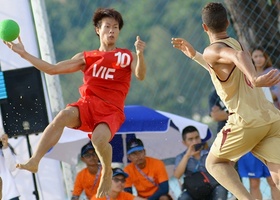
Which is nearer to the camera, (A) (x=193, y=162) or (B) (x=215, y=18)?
Result: (B) (x=215, y=18)

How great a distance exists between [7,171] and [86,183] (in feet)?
3.18

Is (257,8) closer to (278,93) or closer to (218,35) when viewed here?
(278,93)

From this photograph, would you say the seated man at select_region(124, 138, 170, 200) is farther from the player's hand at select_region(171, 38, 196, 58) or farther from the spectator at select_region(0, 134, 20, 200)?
the player's hand at select_region(171, 38, 196, 58)

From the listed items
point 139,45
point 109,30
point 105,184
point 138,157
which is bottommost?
point 138,157

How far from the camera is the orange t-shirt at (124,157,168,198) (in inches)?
472

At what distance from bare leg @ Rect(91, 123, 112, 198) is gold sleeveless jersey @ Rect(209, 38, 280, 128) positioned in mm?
1285

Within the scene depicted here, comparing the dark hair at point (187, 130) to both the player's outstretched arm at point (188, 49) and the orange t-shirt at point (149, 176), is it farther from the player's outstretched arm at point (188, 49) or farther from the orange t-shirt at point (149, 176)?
the player's outstretched arm at point (188, 49)

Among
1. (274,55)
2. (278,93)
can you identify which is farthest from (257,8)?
(278,93)

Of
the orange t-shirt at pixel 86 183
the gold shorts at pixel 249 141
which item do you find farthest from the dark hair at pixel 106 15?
the orange t-shirt at pixel 86 183

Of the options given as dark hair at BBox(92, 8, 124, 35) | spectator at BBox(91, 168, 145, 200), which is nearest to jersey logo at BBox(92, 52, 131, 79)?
dark hair at BBox(92, 8, 124, 35)

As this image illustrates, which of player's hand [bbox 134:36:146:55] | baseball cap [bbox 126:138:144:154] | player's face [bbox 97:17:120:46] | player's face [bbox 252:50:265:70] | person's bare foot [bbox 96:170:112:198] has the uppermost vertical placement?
player's face [bbox 97:17:120:46]

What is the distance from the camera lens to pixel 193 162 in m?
12.1

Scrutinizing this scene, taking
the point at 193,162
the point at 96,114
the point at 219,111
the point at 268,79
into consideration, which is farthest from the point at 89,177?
the point at 268,79

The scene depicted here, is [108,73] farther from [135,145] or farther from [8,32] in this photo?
[135,145]
